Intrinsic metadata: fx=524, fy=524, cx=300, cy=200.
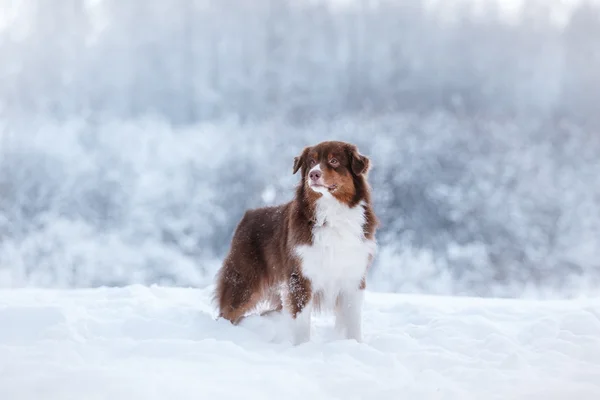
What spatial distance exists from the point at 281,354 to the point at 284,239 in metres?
1.41

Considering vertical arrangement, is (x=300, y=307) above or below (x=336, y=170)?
below

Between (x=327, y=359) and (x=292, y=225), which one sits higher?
(x=292, y=225)

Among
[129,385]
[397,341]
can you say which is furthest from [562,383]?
[129,385]

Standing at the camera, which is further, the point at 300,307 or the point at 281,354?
the point at 300,307

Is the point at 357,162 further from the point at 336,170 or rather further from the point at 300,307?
the point at 300,307

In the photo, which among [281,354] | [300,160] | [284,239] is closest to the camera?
[281,354]

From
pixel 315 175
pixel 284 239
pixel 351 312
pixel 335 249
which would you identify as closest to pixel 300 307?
pixel 351 312

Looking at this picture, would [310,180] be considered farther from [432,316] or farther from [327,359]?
[432,316]

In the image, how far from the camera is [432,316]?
6320mm

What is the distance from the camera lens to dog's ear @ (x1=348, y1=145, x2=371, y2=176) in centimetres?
538

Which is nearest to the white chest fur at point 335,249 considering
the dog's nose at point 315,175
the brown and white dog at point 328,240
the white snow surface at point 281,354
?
the brown and white dog at point 328,240

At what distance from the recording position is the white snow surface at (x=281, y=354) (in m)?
3.52

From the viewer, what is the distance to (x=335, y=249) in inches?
207

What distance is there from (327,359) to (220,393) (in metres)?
1.27
